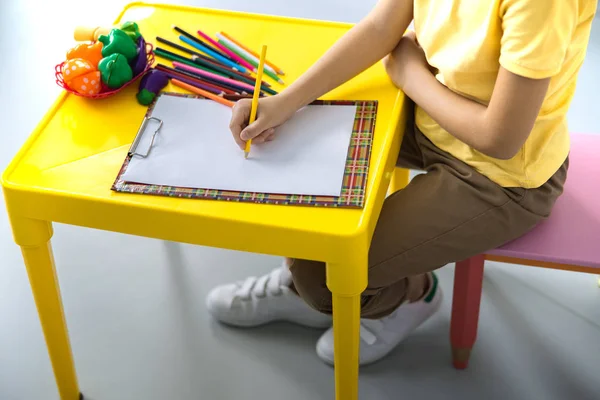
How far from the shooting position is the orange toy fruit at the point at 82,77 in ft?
4.17

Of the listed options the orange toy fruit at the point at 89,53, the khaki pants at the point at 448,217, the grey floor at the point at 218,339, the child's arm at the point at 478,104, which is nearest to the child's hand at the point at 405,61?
the child's arm at the point at 478,104

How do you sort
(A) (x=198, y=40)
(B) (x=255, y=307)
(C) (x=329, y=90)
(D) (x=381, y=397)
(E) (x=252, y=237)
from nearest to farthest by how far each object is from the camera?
1. (E) (x=252, y=237)
2. (C) (x=329, y=90)
3. (A) (x=198, y=40)
4. (D) (x=381, y=397)
5. (B) (x=255, y=307)

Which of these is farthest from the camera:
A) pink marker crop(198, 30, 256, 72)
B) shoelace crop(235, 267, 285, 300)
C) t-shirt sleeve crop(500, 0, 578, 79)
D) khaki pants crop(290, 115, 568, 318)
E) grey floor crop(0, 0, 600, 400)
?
shoelace crop(235, 267, 285, 300)

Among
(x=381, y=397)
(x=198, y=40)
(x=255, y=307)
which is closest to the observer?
(x=198, y=40)

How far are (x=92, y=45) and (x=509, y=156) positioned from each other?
68 cm

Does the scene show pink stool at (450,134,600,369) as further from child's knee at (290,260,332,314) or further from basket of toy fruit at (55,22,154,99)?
basket of toy fruit at (55,22,154,99)

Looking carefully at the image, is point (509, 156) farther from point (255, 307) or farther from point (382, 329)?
point (255, 307)

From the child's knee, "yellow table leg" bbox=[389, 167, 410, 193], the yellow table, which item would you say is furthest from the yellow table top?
"yellow table leg" bbox=[389, 167, 410, 193]

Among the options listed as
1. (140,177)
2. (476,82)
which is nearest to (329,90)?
(476,82)

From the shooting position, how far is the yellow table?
108 cm

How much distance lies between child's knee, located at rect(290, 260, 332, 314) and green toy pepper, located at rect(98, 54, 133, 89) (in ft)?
1.35

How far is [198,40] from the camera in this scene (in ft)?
4.60

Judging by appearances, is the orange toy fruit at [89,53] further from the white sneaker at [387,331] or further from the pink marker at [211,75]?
the white sneaker at [387,331]

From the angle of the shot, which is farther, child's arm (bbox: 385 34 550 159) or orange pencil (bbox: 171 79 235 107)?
orange pencil (bbox: 171 79 235 107)
